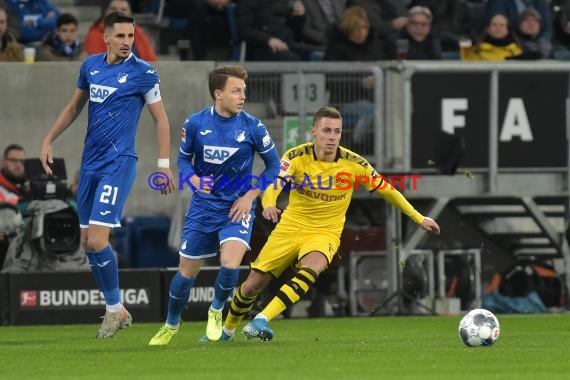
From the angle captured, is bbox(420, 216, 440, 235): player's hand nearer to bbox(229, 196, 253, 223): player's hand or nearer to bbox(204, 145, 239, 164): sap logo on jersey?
bbox(229, 196, 253, 223): player's hand

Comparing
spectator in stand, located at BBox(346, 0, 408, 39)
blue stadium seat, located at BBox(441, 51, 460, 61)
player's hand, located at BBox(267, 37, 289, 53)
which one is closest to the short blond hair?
spectator in stand, located at BBox(346, 0, 408, 39)

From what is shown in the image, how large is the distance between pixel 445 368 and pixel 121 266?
838 centimetres

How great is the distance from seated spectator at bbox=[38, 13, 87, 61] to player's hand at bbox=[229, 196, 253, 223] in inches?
281

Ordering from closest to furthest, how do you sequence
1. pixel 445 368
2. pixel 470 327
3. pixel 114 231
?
pixel 445 368, pixel 470 327, pixel 114 231

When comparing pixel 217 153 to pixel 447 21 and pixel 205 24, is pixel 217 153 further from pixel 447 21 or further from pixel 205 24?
pixel 447 21

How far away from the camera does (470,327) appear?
11547 mm

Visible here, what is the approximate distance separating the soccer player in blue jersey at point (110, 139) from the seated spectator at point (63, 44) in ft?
20.0

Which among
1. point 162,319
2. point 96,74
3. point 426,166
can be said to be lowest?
point 162,319

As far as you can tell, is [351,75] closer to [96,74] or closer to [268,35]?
[268,35]

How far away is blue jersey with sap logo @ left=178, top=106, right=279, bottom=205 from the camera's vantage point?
12.2m

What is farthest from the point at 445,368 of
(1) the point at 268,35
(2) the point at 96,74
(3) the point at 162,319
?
(1) the point at 268,35

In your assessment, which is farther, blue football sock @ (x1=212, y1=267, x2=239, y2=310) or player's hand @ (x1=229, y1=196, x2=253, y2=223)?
blue football sock @ (x1=212, y1=267, x2=239, y2=310)

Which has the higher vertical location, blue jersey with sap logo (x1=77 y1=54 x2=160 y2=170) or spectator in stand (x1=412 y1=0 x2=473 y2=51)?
spectator in stand (x1=412 y1=0 x2=473 y2=51)

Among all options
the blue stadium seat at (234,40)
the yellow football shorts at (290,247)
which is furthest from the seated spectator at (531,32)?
the yellow football shorts at (290,247)
